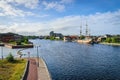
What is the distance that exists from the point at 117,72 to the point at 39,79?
71.3 feet

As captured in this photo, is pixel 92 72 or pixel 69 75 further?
pixel 92 72

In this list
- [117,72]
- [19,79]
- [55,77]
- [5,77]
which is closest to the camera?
[19,79]

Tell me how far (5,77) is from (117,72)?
26329 millimetres

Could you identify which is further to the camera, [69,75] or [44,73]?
[69,75]

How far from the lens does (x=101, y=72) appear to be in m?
48.2

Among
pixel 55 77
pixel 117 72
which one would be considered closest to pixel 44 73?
pixel 55 77

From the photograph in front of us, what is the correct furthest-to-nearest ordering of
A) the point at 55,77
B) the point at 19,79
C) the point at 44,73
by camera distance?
1. the point at 55,77
2. the point at 44,73
3. the point at 19,79

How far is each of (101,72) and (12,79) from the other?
22.6 m

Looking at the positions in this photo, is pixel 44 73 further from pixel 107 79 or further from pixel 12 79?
pixel 107 79

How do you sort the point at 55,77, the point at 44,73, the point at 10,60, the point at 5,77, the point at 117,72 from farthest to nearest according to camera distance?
the point at 10,60, the point at 117,72, the point at 55,77, the point at 44,73, the point at 5,77

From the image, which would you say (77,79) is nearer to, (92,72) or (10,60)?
(92,72)

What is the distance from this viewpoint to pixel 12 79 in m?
35.0

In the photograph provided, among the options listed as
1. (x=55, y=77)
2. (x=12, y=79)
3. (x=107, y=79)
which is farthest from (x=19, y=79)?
(x=107, y=79)

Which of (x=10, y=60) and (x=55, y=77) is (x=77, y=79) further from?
(x=10, y=60)
